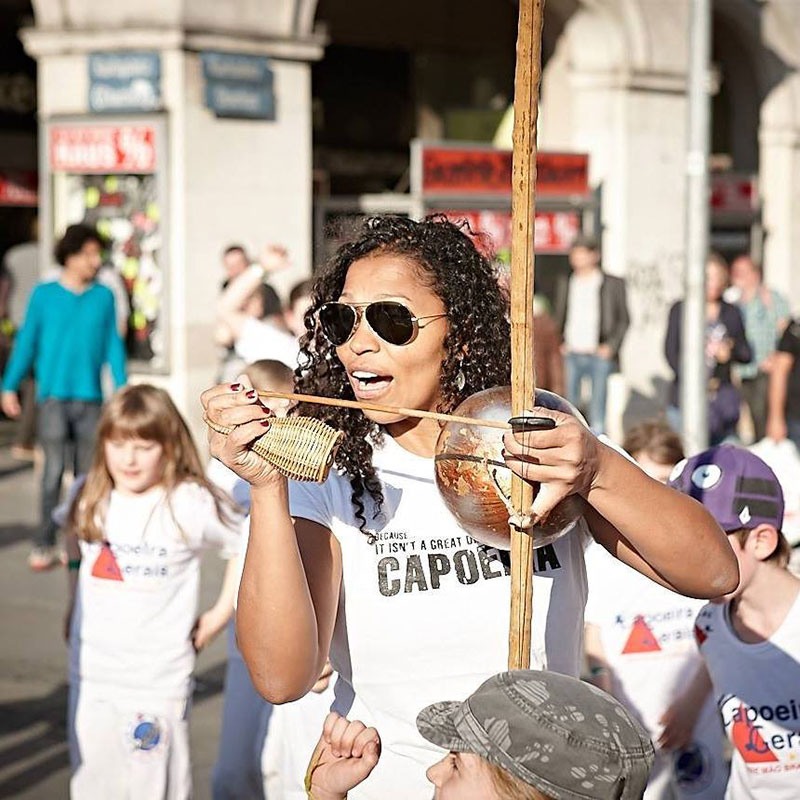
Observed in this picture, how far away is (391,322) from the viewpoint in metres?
2.74

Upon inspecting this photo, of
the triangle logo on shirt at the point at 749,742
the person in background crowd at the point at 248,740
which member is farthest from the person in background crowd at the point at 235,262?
the triangle logo on shirt at the point at 749,742

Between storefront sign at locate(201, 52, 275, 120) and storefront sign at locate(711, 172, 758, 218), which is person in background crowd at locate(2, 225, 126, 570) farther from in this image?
storefront sign at locate(711, 172, 758, 218)

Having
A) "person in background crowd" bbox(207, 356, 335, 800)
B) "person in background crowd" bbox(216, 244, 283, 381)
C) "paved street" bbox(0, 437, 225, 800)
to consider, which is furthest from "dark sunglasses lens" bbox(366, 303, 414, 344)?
"person in background crowd" bbox(216, 244, 283, 381)

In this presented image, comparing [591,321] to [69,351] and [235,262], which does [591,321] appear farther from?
[69,351]

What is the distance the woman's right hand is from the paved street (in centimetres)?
362

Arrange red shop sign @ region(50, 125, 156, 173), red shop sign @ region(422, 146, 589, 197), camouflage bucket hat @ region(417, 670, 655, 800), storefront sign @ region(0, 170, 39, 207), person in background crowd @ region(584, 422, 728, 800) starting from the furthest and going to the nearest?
storefront sign @ region(0, 170, 39, 207)
red shop sign @ region(422, 146, 589, 197)
red shop sign @ region(50, 125, 156, 173)
person in background crowd @ region(584, 422, 728, 800)
camouflage bucket hat @ region(417, 670, 655, 800)

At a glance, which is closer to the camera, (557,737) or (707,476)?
(557,737)

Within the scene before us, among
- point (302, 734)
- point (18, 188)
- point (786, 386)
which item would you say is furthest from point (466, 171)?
point (302, 734)

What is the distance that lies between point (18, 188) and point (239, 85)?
5.19 meters

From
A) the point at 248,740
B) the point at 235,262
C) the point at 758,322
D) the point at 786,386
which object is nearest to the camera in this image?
the point at 248,740

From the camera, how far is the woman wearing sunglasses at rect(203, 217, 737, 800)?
8.18 feet

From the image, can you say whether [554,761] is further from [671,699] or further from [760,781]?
[671,699]

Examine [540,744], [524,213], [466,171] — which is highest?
[466,171]

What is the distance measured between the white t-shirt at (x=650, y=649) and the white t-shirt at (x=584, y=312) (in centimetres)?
892
